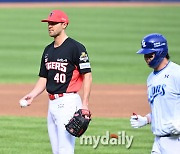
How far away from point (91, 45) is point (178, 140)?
17002mm

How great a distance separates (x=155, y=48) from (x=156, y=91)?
415mm

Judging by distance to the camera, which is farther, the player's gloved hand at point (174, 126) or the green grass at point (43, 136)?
the green grass at point (43, 136)

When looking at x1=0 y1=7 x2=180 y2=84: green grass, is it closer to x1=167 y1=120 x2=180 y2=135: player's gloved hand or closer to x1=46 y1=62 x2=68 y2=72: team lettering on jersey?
x1=46 y1=62 x2=68 y2=72: team lettering on jersey

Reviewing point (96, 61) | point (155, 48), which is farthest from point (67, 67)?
point (96, 61)

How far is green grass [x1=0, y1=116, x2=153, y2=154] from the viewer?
31.3 ft

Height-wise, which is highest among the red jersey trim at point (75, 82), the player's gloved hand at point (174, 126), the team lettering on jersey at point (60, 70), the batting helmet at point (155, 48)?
the batting helmet at point (155, 48)

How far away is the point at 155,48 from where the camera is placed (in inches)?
243

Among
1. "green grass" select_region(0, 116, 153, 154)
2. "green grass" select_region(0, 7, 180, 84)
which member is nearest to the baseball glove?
"green grass" select_region(0, 116, 153, 154)

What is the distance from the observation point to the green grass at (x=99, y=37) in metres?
18.2

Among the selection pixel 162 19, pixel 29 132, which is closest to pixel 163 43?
pixel 29 132

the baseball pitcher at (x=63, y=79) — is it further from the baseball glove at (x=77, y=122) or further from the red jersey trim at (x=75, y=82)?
the baseball glove at (x=77, y=122)

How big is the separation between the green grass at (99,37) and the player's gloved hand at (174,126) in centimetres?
1075

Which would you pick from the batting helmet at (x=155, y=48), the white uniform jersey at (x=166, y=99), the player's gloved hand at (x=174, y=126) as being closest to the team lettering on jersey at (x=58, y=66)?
the batting helmet at (x=155, y=48)

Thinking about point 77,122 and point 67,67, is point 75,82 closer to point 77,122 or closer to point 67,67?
point 67,67
